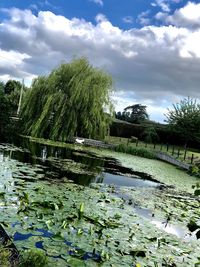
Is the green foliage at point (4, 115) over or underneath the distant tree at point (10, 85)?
underneath

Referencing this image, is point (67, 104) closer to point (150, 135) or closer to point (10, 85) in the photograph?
point (150, 135)

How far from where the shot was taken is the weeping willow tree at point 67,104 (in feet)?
87.1

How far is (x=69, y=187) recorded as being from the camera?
9.74 metres

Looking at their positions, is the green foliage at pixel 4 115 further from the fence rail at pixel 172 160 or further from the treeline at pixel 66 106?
the fence rail at pixel 172 160

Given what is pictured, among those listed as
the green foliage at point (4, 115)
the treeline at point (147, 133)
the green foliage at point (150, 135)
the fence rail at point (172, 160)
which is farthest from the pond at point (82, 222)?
the treeline at point (147, 133)

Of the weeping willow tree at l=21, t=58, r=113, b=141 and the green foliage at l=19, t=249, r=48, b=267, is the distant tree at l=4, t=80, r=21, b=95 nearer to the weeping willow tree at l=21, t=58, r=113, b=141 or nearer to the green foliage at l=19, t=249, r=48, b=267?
the weeping willow tree at l=21, t=58, r=113, b=141

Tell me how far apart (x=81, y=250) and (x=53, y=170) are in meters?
7.68

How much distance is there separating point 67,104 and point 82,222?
2071cm

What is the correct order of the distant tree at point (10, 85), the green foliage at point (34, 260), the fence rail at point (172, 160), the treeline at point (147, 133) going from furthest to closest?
1. the distant tree at point (10, 85)
2. the treeline at point (147, 133)
3. the fence rail at point (172, 160)
4. the green foliage at point (34, 260)

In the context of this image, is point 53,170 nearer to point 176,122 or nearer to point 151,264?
A: point 151,264

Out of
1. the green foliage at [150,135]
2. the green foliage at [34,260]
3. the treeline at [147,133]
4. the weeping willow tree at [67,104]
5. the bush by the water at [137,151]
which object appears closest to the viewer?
the green foliage at [34,260]

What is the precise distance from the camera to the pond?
5.11 m

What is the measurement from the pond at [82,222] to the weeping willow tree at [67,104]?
51.4 feet

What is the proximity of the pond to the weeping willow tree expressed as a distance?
15.7 metres
